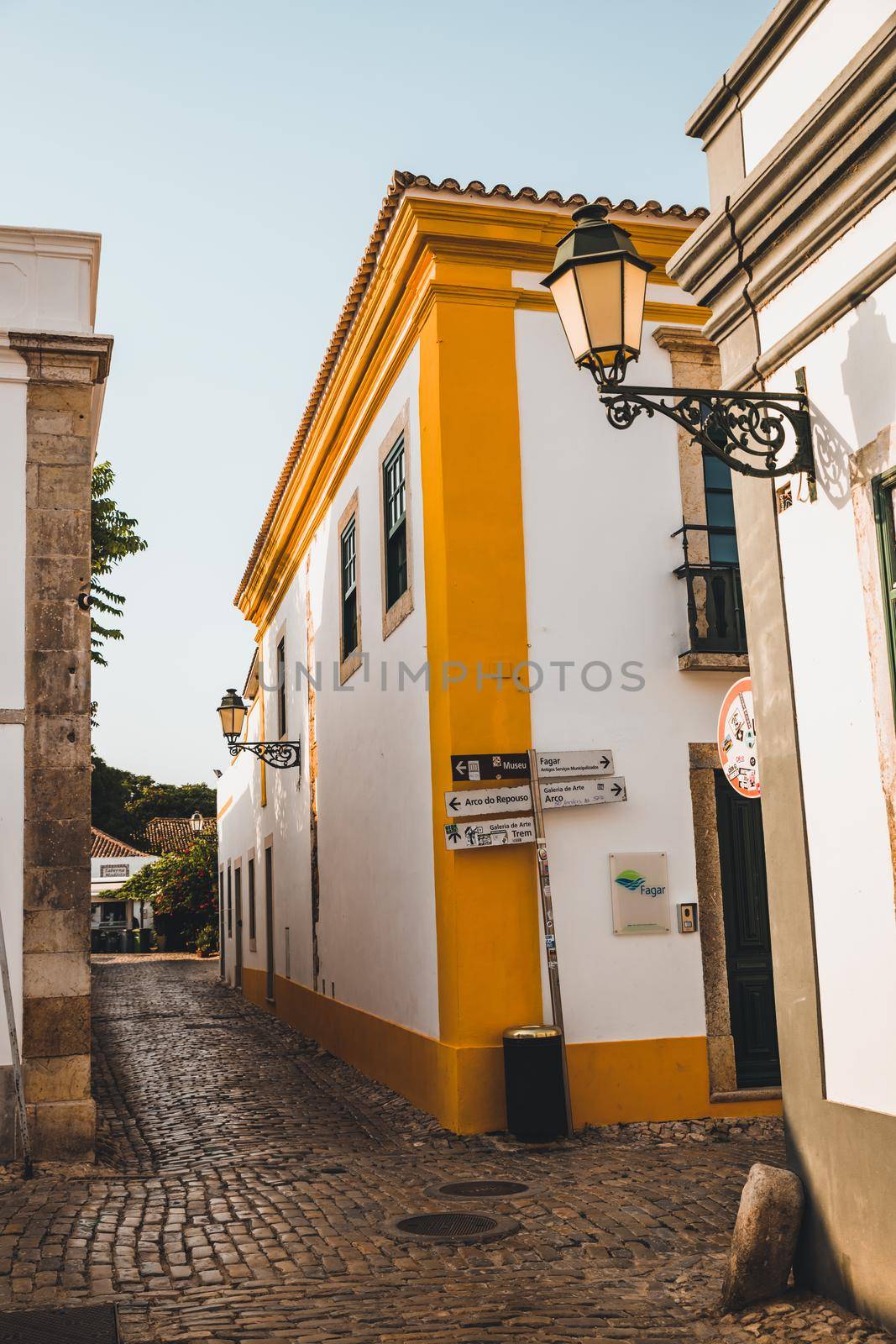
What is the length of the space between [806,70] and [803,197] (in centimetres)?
55

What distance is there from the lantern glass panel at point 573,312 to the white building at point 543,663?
3722 mm

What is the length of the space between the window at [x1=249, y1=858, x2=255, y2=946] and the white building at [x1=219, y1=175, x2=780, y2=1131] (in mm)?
10315

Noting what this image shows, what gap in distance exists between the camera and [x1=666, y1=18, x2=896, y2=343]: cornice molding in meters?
4.30

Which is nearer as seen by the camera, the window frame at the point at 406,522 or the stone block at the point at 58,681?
the stone block at the point at 58,681

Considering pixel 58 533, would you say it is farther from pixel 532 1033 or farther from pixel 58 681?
pixel 532 1033

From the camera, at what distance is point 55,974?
7410 mm

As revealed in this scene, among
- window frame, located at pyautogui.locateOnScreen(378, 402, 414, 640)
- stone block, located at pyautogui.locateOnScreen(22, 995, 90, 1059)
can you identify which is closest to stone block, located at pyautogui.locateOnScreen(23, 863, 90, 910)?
stone block, located at pyautogui.locateOnScreen(22, 995, 90, 1059)

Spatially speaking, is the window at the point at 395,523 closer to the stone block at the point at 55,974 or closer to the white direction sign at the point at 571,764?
the white direction sign at the point at 571,764

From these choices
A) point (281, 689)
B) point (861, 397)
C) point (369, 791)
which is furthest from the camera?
point (281, 689)

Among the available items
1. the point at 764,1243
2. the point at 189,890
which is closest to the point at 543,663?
the point at 764,1243

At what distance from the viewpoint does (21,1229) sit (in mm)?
5816

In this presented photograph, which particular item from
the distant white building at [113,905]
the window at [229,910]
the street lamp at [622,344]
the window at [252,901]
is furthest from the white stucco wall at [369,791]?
the distant white building at [113,905]

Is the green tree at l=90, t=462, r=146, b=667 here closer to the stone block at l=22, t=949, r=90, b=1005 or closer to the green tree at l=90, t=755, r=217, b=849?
the stone block at l=22, t=949, r=90, b=1005

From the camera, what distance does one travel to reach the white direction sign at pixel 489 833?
816cm
